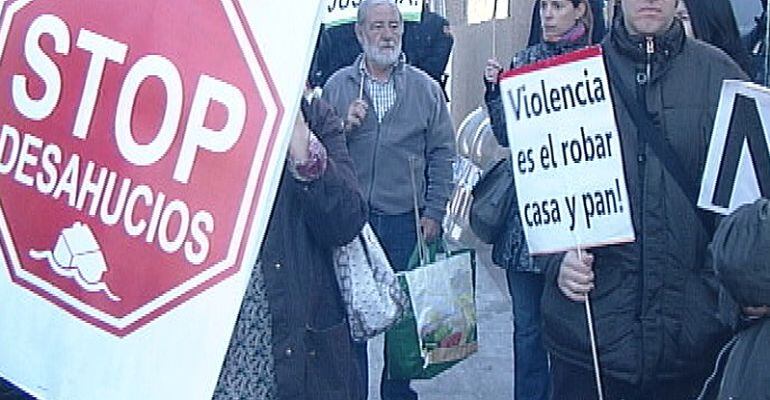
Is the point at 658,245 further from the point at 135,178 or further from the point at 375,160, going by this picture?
the point at 375,160

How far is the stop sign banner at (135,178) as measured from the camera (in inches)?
81.8

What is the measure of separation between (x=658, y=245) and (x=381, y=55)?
2973 mm

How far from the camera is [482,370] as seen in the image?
8227mm

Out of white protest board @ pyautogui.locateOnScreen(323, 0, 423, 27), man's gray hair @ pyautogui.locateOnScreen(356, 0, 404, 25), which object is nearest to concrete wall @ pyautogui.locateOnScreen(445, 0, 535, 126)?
white protest board @ pyautogui.locateOnScreen(323, 0, 423, 27)

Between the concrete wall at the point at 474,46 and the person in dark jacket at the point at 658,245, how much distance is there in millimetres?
7474

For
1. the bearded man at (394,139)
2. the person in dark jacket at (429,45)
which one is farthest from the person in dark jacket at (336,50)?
the bearded man at (394,139)

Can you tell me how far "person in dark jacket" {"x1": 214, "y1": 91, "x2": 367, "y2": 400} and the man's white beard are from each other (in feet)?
9.62

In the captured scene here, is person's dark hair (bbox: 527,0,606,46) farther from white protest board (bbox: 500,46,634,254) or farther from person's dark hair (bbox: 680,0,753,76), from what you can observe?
white protest board (bbox: 500,46,634,254)

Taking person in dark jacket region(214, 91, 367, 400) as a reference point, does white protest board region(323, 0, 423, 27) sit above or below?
above

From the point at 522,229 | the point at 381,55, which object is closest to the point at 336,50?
the point at 381,55

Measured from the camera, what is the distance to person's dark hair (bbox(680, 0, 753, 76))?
4.89 m

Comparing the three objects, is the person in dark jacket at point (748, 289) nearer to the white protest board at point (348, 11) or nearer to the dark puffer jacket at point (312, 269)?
the dark puffer jacket at point (312, 269)

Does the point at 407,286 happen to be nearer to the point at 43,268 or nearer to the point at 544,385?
the point at 544,385

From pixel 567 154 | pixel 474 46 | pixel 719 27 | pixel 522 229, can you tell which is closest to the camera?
pixel 567 154
